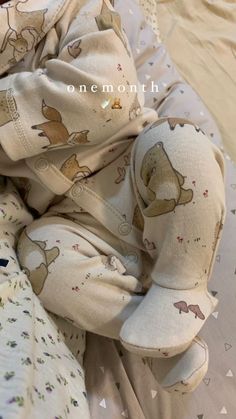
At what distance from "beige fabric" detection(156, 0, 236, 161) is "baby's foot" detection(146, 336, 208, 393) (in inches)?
19.5

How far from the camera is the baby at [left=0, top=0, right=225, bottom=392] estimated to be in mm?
741

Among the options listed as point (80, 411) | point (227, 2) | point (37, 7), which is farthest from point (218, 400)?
point (227, 2)

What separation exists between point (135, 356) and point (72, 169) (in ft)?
0.94

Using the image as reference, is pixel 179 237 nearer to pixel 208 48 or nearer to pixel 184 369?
pixel 184 369

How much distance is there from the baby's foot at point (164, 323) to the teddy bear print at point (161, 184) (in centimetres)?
11

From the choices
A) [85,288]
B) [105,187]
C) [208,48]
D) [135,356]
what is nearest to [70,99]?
[105,187]

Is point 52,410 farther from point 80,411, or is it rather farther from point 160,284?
point 160,284

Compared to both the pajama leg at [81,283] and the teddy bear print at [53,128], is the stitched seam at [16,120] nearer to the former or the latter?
the teddy bear print at [53,128]

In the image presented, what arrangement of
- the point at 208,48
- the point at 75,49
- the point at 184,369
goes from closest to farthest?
1. the point at 184,369
2. the point at 75,49
3. the point at 208,48

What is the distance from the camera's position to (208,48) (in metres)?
1.35

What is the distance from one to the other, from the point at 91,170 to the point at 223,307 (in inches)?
11.3

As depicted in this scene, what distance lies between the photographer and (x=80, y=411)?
646 mm

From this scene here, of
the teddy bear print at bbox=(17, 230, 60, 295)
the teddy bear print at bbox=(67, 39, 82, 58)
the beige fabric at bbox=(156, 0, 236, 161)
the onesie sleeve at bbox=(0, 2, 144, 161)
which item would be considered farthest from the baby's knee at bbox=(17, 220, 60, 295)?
the beige fabric at bbox=(156, 0, 236, 161)

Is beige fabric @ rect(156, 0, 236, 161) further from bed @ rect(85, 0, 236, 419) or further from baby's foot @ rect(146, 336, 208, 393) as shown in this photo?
baby's foot @ rect(146, 336, 208, 393)
